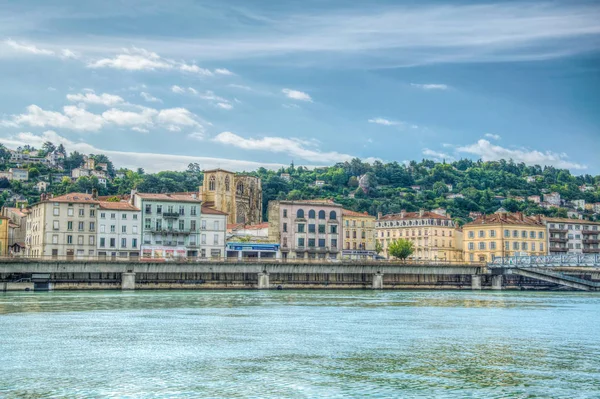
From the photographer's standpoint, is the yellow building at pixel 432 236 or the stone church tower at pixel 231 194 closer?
the yellow building at pixel 432 236

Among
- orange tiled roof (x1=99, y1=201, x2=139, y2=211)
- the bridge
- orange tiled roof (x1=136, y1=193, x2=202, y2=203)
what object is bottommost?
the bridge

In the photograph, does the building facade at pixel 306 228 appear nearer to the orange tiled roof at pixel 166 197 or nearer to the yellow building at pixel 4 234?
the orange tiled roof at pixel 166 197

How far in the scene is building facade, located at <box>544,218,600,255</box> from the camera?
153375 mm

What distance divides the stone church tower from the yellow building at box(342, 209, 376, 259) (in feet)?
103

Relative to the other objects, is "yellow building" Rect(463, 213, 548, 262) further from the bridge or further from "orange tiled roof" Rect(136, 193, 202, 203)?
"orange tiled roof" Rect(136, 193, 202, 203)

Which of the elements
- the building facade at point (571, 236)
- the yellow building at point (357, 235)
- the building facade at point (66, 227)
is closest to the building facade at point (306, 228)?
the yellow building at point (357, 235)

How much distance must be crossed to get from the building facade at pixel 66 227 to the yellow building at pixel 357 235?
41.3 metres

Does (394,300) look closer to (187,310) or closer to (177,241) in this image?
(187,310)

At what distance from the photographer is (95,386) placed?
28750mm

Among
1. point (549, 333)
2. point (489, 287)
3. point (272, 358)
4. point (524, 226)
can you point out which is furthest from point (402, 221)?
point (272, 358)

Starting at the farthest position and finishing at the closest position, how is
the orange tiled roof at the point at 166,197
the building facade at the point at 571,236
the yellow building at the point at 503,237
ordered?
the building facade at the point at 571,236 < the yellow building at the point at 503,237 < the orange tiled roof at the point at 166,197

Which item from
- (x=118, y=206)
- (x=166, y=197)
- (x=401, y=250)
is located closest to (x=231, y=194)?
(x=401, y=250)

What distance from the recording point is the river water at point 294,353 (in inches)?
1125

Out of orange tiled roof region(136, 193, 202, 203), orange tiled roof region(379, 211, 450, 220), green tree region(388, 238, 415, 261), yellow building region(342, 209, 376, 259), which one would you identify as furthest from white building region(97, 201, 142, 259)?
orange tiled roof region(379, 211, 450, 220)
